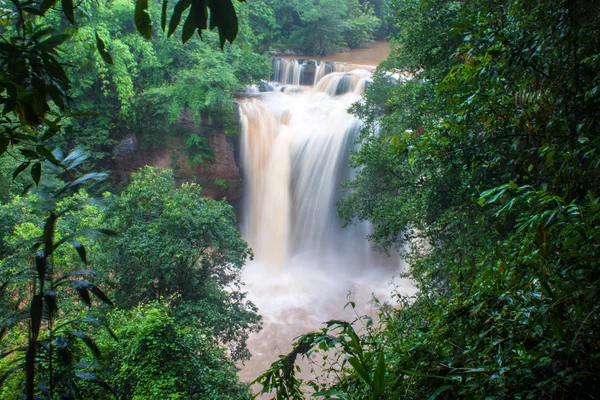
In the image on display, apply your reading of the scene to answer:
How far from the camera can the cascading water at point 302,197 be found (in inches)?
508

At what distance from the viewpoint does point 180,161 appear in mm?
13000

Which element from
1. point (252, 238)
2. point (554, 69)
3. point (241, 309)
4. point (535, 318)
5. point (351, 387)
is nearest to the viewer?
point (535, 318)

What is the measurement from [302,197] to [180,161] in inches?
147

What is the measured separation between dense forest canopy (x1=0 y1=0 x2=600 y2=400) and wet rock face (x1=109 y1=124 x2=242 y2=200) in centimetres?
30

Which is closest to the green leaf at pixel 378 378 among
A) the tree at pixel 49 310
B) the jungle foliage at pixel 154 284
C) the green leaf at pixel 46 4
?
the tree at pixel 49 310

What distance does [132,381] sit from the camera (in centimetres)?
487

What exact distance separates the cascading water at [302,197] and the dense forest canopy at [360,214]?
141cm

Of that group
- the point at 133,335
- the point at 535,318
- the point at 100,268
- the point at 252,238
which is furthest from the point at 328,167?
the point at 535,318

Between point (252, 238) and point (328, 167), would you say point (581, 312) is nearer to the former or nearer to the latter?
point (328, 167)

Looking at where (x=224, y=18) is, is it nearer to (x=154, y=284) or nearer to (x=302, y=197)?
(x=154, y=284)

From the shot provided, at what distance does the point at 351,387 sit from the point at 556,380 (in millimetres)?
892

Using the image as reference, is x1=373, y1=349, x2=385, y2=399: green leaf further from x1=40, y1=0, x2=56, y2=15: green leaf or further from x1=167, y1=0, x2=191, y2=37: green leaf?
x1=40, y1=0, x2=56, y2=15: green leaf

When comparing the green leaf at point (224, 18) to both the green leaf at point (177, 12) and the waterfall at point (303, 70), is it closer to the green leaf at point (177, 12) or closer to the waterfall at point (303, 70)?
the green leaf at point (177, 12)

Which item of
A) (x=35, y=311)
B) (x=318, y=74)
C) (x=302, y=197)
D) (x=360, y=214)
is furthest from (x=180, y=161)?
(x=35, y=311)
